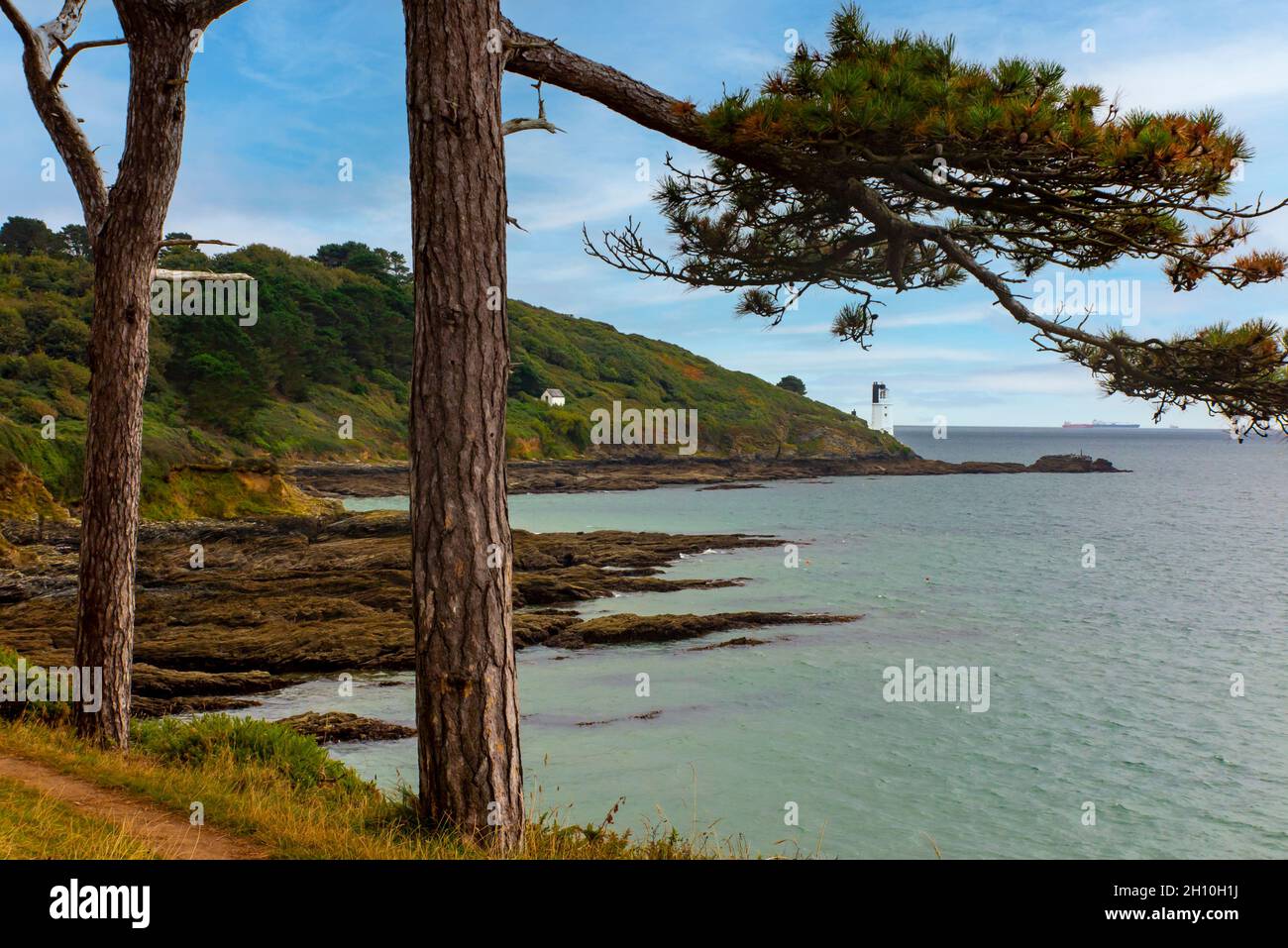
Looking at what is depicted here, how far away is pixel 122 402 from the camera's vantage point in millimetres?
8836

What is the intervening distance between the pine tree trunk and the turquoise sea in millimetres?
4665

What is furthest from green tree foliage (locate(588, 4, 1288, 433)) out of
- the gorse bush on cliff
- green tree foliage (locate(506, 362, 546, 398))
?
green tree foliage (locate(506, 362, 546, 398))

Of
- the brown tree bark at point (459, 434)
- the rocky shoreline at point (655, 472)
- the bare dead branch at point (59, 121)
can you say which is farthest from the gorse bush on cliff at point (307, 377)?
the brown tree bark at point (459, 434)

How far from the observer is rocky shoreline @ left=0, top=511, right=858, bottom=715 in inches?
715

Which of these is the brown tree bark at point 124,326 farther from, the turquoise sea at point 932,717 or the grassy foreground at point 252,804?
the turquoise sea at point 932,717

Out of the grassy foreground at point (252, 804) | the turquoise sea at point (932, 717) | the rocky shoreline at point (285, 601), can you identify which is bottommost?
the turquoise sea at point (932, 717)

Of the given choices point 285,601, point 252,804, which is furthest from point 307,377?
point 252,804

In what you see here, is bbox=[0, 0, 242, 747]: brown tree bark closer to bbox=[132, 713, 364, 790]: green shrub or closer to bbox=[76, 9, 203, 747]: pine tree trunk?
bbox=[76, 9, 203, 747]: pine tree trunk

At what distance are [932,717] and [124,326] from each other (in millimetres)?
15984

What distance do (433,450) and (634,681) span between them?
1467 cm

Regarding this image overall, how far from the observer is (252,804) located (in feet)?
22.5

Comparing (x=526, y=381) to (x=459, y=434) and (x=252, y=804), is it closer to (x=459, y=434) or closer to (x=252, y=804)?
(x=252, y=804)

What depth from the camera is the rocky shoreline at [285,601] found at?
18.2 metres

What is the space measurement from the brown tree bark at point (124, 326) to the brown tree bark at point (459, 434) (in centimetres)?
425
